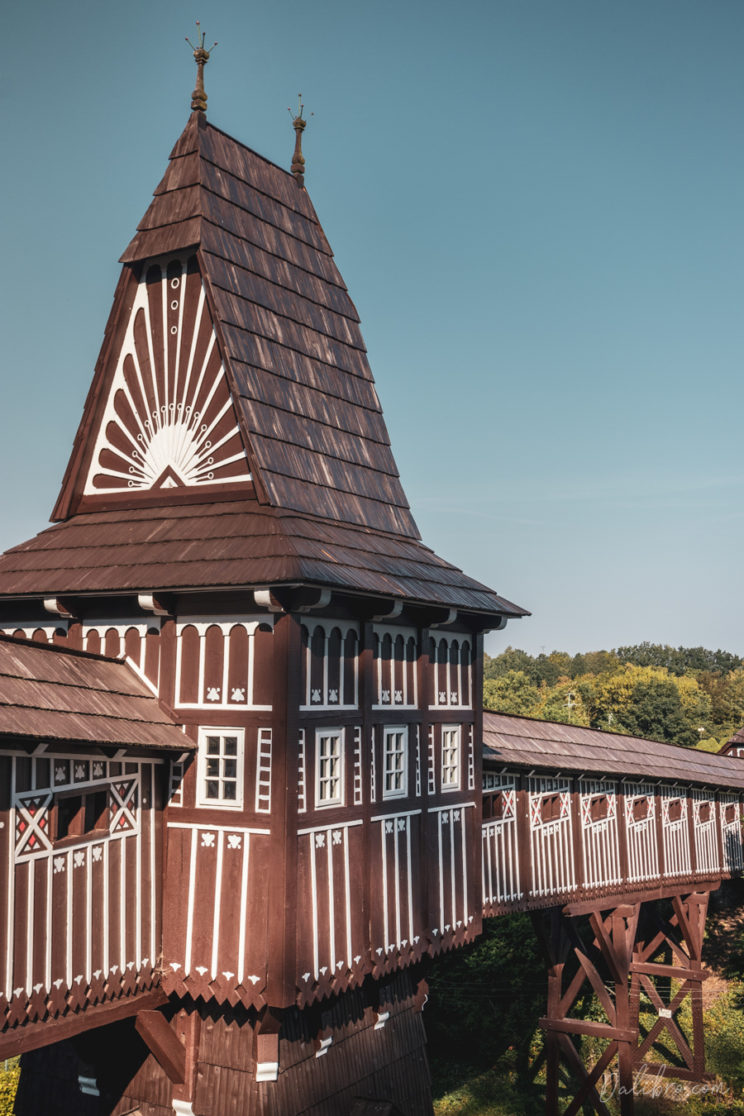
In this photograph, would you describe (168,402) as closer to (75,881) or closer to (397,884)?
(75,881)

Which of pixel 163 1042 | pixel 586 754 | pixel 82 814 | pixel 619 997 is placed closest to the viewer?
pixel 82 814

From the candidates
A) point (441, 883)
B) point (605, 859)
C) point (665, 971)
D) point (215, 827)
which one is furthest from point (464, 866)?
point (665, 971)

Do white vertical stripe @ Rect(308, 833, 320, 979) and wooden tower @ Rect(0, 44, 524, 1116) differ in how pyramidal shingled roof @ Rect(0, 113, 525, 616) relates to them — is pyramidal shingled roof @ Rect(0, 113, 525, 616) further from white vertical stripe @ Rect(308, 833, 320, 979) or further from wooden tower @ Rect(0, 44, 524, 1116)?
white vertical stripe @ Rect(308, 833, 320, 979)

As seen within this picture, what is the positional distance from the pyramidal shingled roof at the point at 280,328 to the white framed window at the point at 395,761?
308cm

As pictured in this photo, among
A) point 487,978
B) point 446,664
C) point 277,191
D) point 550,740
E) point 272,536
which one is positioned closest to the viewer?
point 272,536

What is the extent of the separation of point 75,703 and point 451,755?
21.3 ft

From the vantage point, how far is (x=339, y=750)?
13.0 m

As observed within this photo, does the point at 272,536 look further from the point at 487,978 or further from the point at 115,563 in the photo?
the point at 487,978

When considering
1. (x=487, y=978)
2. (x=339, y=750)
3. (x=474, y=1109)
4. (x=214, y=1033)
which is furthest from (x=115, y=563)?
(x=487, y=978)

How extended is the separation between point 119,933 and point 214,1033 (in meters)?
2.08

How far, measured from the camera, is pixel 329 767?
1276 cm

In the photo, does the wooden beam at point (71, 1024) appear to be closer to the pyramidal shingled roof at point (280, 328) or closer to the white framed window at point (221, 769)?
the white framed window at point (221, 769)

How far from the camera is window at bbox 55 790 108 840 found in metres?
10.9

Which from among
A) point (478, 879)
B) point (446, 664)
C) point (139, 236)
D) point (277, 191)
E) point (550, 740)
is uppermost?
point (277, 191)
